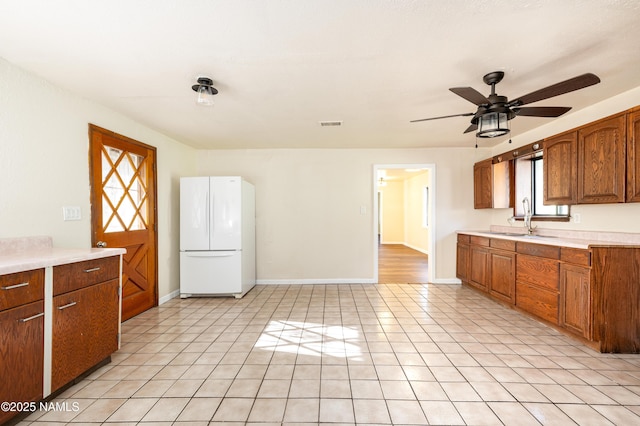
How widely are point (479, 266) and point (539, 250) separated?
3.91 feet

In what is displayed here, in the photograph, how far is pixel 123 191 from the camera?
3334 millimetres

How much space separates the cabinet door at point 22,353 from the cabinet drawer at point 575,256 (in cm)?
403

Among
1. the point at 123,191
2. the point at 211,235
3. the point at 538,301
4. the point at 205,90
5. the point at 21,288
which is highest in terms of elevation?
the point at 205,90

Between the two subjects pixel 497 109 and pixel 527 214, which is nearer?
pixel 497 109

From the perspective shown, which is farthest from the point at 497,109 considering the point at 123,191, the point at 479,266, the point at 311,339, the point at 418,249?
the point at 418,249

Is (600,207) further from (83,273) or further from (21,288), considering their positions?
(21,288)

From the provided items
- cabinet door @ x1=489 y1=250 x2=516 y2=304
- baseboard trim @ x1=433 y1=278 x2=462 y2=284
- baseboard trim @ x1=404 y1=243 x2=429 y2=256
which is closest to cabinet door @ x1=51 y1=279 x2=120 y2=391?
cabinet door @ x1=489 y1=250 x2=516 y2=304

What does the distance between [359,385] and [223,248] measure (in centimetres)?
276

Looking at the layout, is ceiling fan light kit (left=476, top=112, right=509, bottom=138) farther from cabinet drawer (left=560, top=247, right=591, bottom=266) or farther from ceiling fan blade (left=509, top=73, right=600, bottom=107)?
cabinet drawer (left=560, top=247, right=591, bottom=266)

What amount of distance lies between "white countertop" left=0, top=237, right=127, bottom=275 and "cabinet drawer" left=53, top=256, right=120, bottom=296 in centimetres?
5

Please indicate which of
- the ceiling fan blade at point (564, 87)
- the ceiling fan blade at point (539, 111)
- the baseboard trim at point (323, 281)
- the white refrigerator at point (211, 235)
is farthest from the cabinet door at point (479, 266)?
the white refrigerator at point (211, 235)

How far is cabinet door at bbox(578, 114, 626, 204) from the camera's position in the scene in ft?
8.37

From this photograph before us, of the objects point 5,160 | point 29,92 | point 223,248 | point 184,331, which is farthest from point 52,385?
point 223,248

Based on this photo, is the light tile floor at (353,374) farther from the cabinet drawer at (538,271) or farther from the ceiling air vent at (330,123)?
the ceiling air vent at (330,123)
